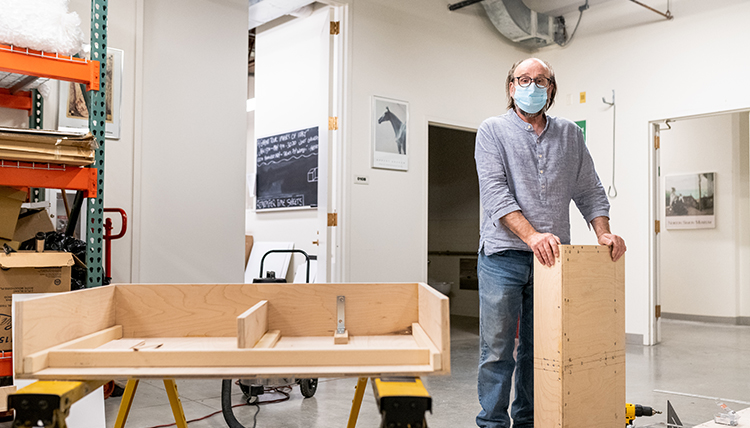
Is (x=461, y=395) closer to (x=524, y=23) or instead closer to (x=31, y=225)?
(x=31, y=225)

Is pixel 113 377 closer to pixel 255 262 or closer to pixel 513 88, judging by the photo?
pixel 513 88

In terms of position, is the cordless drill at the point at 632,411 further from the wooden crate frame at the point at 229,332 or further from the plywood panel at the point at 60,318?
the plywood panel at the point at 60,318

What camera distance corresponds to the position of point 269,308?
1704mm

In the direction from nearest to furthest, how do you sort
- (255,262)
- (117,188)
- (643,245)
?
(117,188) → (643,245) → (255,262)

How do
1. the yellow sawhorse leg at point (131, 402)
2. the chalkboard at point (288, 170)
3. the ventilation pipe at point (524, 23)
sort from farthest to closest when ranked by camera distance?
1. the chalkboard at point (288, 170)
2. the ventilation pipe at point (524, 23)
3. the yellow sawhorse leg at point (131, 402)

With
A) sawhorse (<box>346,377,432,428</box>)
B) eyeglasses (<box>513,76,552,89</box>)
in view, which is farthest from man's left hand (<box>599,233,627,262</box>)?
sawhorse (<box>346,377,432,428</box>)

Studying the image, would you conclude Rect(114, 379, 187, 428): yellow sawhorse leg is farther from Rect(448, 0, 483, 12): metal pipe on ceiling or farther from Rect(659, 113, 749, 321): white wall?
Rect(659, 113, 749, 321): white wall

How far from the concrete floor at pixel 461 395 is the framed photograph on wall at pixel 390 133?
164cm

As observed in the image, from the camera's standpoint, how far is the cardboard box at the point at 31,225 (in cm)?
286

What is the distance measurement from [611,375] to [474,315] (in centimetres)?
536

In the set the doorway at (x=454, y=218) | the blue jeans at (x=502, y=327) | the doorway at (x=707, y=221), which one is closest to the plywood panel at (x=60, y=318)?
the blue jeans at (x=502, y=327)

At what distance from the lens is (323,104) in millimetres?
4914

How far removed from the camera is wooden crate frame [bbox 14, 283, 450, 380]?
1.23 metres

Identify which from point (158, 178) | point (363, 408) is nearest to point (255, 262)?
point (158, 178)
